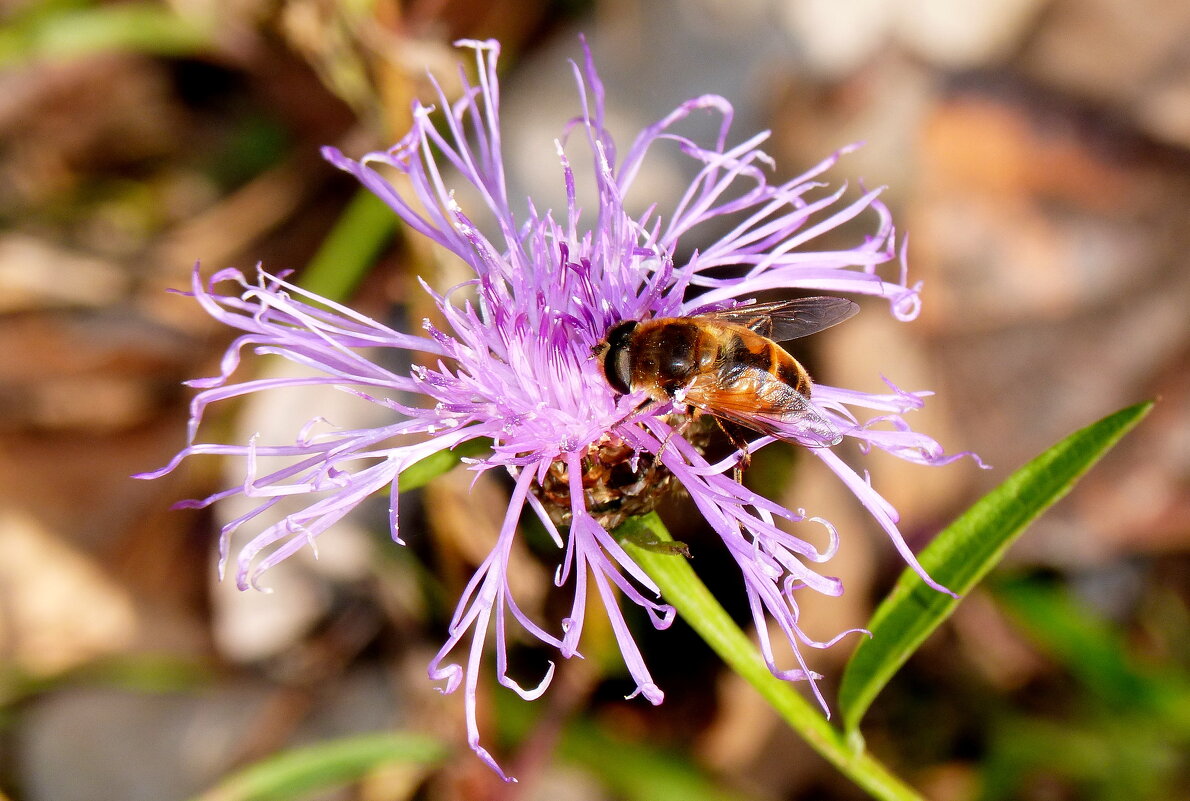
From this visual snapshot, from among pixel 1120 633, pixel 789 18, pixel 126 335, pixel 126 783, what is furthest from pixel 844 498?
pixel 126 335

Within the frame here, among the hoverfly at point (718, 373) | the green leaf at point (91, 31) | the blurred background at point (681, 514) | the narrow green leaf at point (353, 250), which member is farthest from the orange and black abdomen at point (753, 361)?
the green leaf at point (91, 31)

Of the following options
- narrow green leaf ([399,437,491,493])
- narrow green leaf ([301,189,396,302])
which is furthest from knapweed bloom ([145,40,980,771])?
narrow green leaf ([301,189,396,302])

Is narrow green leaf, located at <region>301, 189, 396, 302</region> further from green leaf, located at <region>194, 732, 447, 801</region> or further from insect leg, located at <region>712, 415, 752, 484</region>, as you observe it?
insect leg, located at <region>712, 415, 752, 484</region>

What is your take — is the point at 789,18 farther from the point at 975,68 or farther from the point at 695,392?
the point at 695,392

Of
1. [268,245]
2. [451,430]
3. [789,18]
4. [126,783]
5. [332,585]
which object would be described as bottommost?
[126,783]

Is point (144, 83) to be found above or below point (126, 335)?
above

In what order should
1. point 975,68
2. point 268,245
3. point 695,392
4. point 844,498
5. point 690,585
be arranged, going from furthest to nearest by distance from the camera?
point 268,245, point 975,68, point 844,498, point 695,392, point 690,585
